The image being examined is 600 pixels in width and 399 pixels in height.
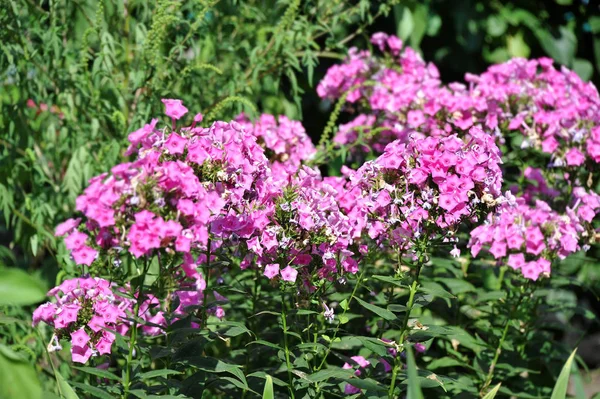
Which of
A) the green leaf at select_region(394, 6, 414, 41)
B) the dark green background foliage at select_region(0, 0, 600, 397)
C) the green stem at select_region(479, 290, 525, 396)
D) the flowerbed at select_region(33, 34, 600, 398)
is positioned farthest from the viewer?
the green leaf at select_region(394, 6, 414, 41)

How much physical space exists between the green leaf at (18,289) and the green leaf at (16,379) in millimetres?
83

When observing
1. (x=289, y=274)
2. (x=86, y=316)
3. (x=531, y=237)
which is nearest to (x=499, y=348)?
(x=531, y=237)

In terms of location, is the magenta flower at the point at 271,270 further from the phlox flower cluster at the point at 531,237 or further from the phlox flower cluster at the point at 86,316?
the phlox flower cluster at the point at 531,237

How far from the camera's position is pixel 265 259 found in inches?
83.2

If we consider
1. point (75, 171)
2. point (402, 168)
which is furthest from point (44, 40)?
point (402, 168)

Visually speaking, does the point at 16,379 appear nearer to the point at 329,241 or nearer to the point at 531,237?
the point at 329,241

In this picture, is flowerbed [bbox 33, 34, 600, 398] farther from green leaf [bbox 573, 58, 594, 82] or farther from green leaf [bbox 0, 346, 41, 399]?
green leaf [bbox 573, 58, 594, 82]

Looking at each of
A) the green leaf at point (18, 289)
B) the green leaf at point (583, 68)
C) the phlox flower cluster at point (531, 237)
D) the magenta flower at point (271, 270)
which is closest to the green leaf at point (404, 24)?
the green leaf at point (583, 68)

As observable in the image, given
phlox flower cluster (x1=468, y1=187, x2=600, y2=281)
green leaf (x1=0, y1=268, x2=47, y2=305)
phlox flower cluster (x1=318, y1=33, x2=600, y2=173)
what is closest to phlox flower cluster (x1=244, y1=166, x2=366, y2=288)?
phlox flower cluster (x1=468, y1=187, x2=600, y2=281)

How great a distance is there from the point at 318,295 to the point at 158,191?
0.60 meters

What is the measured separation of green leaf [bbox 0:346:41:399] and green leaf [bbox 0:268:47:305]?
0.08 meters

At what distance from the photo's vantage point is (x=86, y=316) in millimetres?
2131

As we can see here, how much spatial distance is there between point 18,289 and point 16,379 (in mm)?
148

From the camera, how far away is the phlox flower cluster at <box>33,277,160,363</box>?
2.11 meters
